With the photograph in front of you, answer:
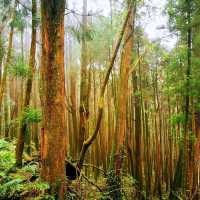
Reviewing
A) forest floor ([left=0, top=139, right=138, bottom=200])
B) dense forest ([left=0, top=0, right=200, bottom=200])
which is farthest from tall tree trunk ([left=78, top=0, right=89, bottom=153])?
forest floor ([left=0, top=139, right=138, bottom=200])

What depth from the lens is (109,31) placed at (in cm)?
1466

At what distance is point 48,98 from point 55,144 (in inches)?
26.9

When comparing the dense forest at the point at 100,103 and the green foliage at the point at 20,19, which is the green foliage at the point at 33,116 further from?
the green foliage at the point at 20,19

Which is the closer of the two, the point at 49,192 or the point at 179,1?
the point at 49,192

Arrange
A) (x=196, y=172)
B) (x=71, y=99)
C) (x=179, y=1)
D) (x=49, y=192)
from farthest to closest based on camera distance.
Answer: (x=71, y=99), (x=196, y=172), (x=179, y=1), (x=49, y=192)

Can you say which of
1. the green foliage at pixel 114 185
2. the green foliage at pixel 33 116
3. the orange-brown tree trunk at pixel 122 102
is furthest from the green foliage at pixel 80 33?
the green foliage at pixel 114 185

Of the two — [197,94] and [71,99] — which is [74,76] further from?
[197,94]

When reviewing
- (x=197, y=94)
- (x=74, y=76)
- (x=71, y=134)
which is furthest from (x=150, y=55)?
(x=197, y=94)

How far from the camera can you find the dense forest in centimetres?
543

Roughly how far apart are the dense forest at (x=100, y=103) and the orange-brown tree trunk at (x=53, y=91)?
15mm

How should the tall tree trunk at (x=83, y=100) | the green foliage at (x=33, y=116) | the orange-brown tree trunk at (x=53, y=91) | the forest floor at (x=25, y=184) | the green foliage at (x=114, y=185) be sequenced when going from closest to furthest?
the forest floor at (x=25, y=184), the orange-brown tree trunk at (x=53, y=91), the green foliage at (x=33, y=116), the green foliage at (x=114, y=185), the tall tree trunk at (x=83, y=100)

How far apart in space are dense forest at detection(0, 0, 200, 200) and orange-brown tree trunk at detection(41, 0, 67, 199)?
1 centimetres

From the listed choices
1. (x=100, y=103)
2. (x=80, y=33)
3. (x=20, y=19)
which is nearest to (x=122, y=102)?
(x=100, y=103)

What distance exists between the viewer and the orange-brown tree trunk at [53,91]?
539 cm
